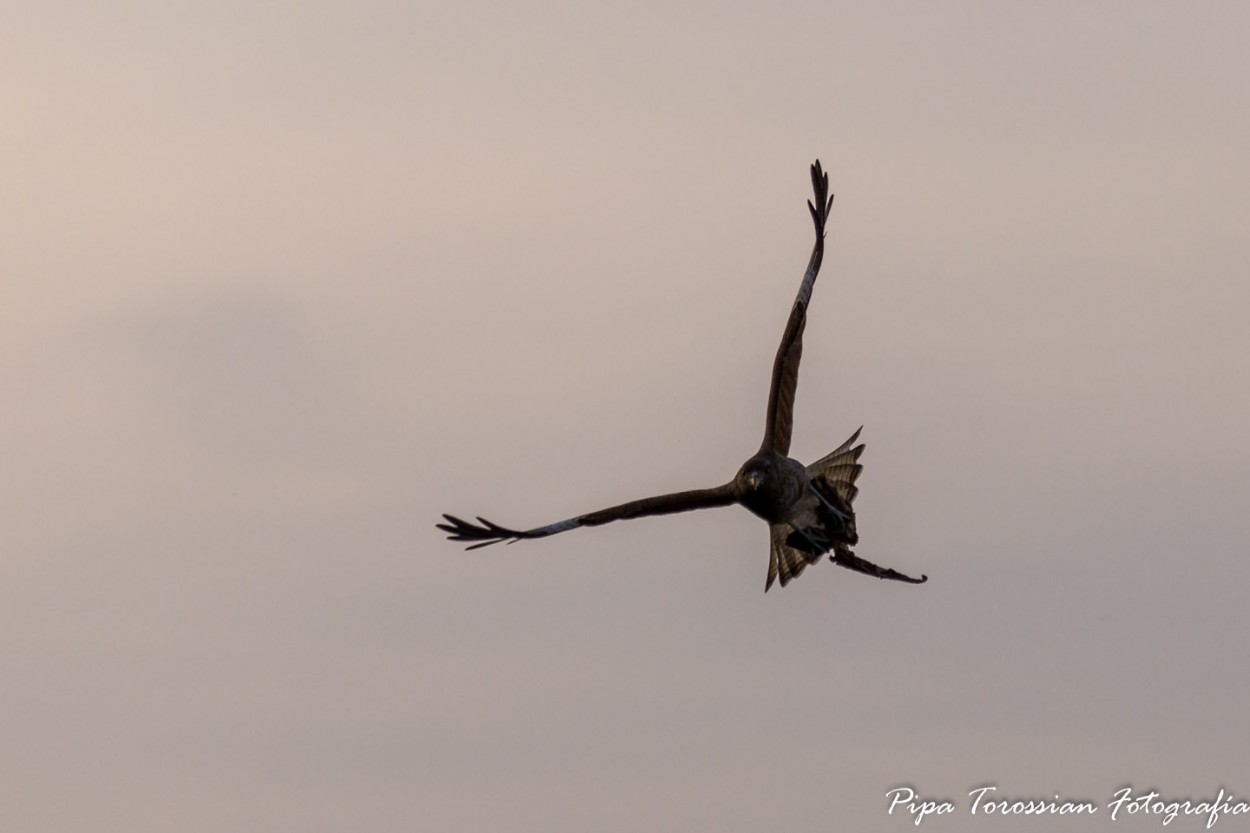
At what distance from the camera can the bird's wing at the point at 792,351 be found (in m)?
34.4

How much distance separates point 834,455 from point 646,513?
2.95 meters

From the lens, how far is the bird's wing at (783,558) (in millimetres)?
33656

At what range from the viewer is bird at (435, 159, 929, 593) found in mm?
32469

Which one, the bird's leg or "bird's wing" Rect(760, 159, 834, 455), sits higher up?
"bird's wing" Rect(760, 159, 834, 455)

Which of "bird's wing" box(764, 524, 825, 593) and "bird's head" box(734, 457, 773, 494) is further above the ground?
"bird's head" box(734, 457, 773, 494)

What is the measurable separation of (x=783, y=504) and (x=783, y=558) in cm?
114

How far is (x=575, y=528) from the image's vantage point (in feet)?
107

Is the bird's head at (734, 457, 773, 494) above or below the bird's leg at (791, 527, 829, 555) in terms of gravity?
above

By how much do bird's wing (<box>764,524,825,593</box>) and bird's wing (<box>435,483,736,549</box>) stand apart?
3.05ft

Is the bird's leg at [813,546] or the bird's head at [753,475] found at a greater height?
the bird's head at [753,475]

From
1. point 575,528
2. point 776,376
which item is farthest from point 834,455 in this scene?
point 575,528

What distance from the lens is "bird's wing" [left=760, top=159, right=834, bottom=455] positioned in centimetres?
3438

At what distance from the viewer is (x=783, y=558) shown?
34094 mm

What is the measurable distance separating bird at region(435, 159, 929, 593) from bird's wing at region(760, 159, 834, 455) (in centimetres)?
1
